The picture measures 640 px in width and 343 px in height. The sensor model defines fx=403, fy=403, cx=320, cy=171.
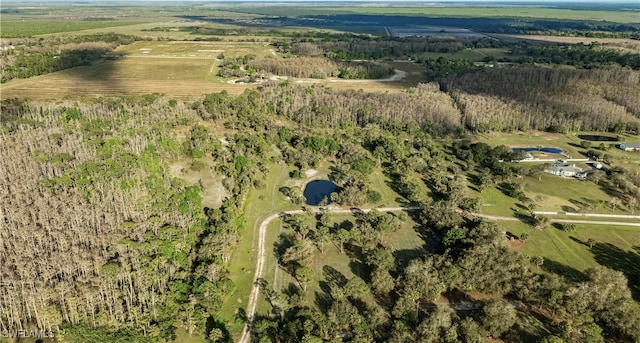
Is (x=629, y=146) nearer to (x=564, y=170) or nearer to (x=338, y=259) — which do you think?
(x=564, y=170)

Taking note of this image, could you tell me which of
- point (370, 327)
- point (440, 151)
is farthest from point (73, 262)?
point (440, 151)

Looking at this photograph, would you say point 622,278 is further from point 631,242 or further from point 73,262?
point 73,262

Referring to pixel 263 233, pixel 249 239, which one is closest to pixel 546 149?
pixel 263 233

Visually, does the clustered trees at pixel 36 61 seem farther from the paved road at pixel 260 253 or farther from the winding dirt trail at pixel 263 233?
the winding dirt trail at pixel 263 233

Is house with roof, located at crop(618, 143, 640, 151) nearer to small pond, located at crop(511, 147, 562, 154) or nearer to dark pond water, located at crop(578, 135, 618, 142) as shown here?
dark pond water, located at crop(578, 135, 618, 142)

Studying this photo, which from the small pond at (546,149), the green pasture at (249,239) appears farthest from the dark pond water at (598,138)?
the green pasture at (249,239)

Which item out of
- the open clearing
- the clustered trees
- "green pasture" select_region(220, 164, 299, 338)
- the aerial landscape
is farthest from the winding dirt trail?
the clustered trees
